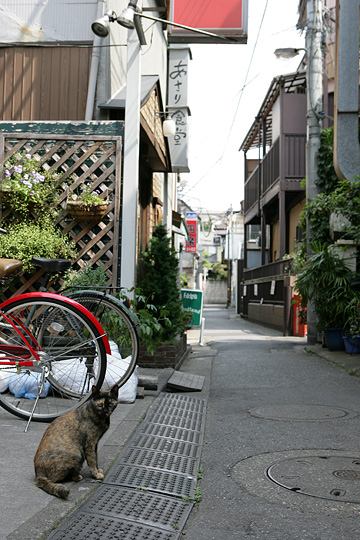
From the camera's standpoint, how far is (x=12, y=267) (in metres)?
4.71

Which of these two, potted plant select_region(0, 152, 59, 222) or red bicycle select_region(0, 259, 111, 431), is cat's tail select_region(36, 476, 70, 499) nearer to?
red bicycle select_region(0, 259, 111, 431)

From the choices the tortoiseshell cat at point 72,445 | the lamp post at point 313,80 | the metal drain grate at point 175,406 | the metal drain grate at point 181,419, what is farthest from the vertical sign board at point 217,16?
the tortoiseshell cat at point 72,445

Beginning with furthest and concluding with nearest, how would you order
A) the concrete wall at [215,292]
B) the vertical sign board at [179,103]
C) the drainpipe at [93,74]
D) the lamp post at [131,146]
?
the concrete wall at [215,292], the vertical sign board at [179,103], the drainpipe at [93,74], the lamp post at [131,146]

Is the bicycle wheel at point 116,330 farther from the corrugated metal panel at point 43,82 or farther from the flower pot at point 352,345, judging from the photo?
the flower pot at point 352,345

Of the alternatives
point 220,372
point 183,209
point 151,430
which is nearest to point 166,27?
point 220,372

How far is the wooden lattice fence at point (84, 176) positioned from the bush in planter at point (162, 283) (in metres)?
0.96

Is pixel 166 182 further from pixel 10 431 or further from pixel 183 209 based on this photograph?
pixel 183 209

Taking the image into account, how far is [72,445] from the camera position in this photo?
10.6ft

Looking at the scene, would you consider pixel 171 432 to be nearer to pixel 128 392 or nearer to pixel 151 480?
pixel 128 392

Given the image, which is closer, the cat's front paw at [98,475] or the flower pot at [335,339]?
the cat's front paw at [98,475]

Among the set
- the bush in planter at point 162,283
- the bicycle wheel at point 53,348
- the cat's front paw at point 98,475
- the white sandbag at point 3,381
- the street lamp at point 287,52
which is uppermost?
the street lamp at point 287,52

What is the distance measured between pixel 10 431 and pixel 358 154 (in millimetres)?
4947

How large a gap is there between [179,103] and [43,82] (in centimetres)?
382

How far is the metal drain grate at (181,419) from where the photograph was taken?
495 cm
